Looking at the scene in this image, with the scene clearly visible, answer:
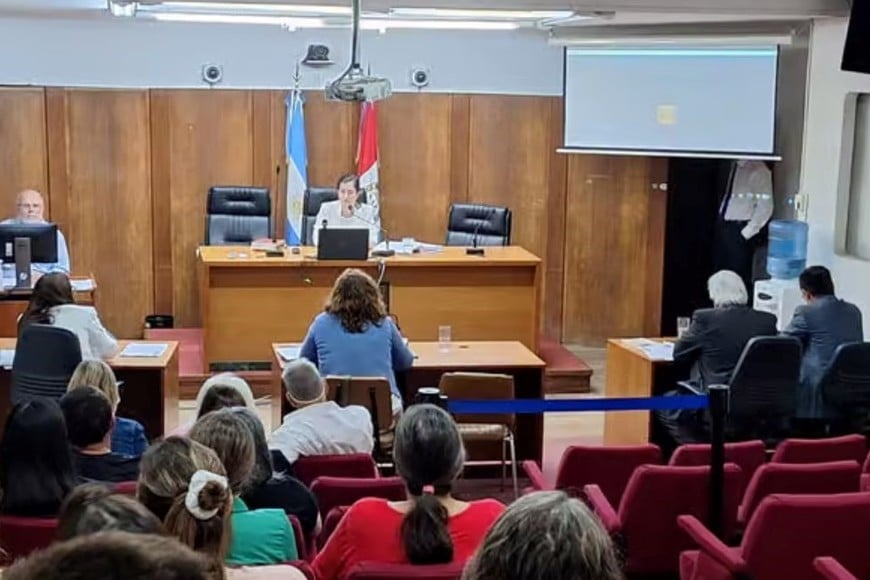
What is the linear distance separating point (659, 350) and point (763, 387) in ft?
2.77

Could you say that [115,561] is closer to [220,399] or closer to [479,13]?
[220,399]

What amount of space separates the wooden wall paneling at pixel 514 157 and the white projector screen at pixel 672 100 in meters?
0.74

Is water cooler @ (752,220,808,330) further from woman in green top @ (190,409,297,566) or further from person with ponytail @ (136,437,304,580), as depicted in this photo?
person with ponytail @ (136,437,304,580)

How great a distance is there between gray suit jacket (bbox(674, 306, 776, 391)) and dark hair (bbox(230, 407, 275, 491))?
9.98ft

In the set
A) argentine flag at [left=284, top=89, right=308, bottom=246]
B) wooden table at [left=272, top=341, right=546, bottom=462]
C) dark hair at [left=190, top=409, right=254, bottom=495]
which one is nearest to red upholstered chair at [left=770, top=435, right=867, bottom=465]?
wooden table at [left=272, top=341, right=546, bottom=462]

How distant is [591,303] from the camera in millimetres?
10227

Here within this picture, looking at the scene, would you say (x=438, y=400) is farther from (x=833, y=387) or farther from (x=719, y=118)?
(x=719, y=118)

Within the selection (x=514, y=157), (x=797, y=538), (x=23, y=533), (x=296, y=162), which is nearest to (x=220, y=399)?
(x=23, y=533)

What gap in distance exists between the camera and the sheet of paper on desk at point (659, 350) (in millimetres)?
6520

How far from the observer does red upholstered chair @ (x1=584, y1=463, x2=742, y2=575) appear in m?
4.20

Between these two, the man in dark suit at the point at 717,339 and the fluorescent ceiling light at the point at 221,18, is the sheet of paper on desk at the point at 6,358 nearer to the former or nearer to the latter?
the fluorescent ceiling light at the point at 221,18

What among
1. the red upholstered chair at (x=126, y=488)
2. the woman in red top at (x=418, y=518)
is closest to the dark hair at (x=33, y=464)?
the red upholstered chair at (x=126, y=488)

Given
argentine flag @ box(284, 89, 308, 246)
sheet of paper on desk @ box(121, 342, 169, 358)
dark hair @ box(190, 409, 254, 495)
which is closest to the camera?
dark hair @ box(190, 409, 254, 495)

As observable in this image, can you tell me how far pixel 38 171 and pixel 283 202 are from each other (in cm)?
198
